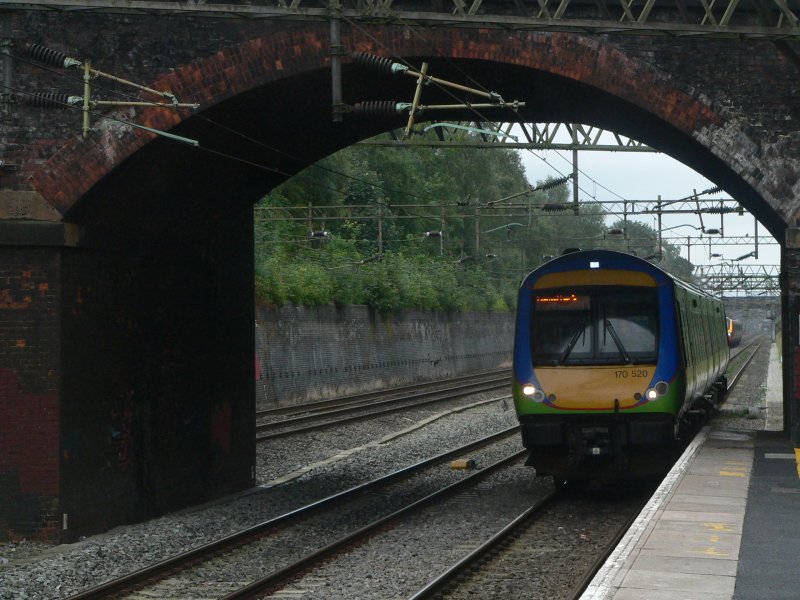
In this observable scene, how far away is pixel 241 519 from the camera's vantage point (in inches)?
568

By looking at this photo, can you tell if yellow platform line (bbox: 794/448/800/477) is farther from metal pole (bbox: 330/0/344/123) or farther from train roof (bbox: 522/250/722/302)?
metal pole (bbox: 330/0/344/123)

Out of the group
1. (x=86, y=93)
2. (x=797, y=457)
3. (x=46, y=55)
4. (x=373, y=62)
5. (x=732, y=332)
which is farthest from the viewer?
(x=732, y=332)

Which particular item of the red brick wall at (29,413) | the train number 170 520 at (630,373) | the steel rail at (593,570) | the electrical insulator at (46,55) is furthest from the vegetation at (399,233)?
the steel rail at (593,570)

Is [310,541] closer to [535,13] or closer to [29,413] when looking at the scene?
[29,413]

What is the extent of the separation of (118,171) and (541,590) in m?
6.73

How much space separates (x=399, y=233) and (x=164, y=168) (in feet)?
159

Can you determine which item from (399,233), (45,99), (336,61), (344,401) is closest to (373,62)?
(336,61)

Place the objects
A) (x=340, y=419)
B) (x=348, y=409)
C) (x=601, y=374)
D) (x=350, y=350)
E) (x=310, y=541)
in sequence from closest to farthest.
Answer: (x=310, y=541) < (x=601, y=374) < (x=340, y=419) < (x=348, y=409) < (x=350, y=350)

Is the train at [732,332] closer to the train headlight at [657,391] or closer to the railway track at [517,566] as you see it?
the train headlight at [657,391]

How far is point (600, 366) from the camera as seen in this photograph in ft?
47.5

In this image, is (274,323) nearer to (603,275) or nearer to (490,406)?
(490,406)

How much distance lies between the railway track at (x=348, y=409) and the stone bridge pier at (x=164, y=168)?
755 centimetres

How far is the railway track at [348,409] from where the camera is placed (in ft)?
81.9

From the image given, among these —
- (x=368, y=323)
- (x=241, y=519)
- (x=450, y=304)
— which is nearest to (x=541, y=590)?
(x=241, y=519)
